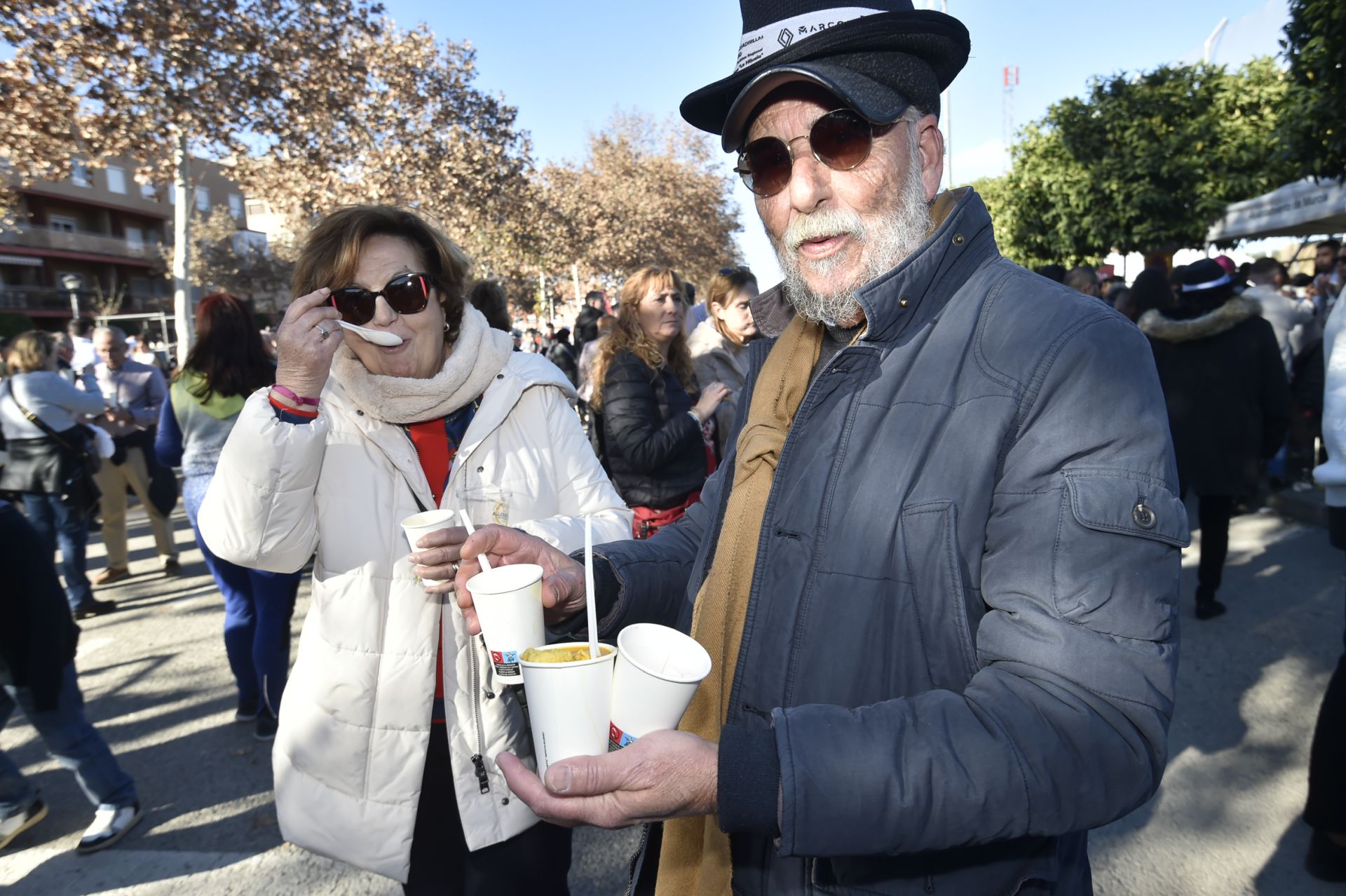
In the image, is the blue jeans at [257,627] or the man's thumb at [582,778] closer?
the man's thumb at [582,778]

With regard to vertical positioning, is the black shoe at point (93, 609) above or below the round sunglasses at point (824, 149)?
below

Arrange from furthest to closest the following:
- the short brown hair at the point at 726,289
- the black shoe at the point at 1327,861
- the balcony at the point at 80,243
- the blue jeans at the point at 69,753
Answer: the balcony at the point at 80,243, the short brown hair at the point at 726,289, the blue jeans at the point at 69,753, the black shoe at the point at 1327,861

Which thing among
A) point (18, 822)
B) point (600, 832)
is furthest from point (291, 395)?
point (18, 822)

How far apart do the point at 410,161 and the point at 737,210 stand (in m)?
24.8

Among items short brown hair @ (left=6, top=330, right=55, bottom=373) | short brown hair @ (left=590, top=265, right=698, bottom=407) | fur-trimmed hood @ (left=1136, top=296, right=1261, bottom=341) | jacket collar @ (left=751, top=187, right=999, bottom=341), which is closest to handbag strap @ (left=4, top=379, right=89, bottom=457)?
short brown hair @ (left=6, top=330, right=55, bottom=373)

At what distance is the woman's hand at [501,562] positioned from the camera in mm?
1678

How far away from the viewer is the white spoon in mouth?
2.22 metres

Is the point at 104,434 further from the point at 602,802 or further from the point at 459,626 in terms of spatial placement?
the point at 602,802

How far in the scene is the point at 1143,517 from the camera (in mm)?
1008

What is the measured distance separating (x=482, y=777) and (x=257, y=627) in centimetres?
256

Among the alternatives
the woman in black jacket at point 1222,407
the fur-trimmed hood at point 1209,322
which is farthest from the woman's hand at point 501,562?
the woman in black jacket at point 1222,407

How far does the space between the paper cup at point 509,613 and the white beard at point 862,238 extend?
29.1 inches

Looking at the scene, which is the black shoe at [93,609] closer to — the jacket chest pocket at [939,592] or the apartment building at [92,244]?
the jacket chest pocket at [939,592]

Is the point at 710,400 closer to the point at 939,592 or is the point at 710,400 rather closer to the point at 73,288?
the point at 939,592
